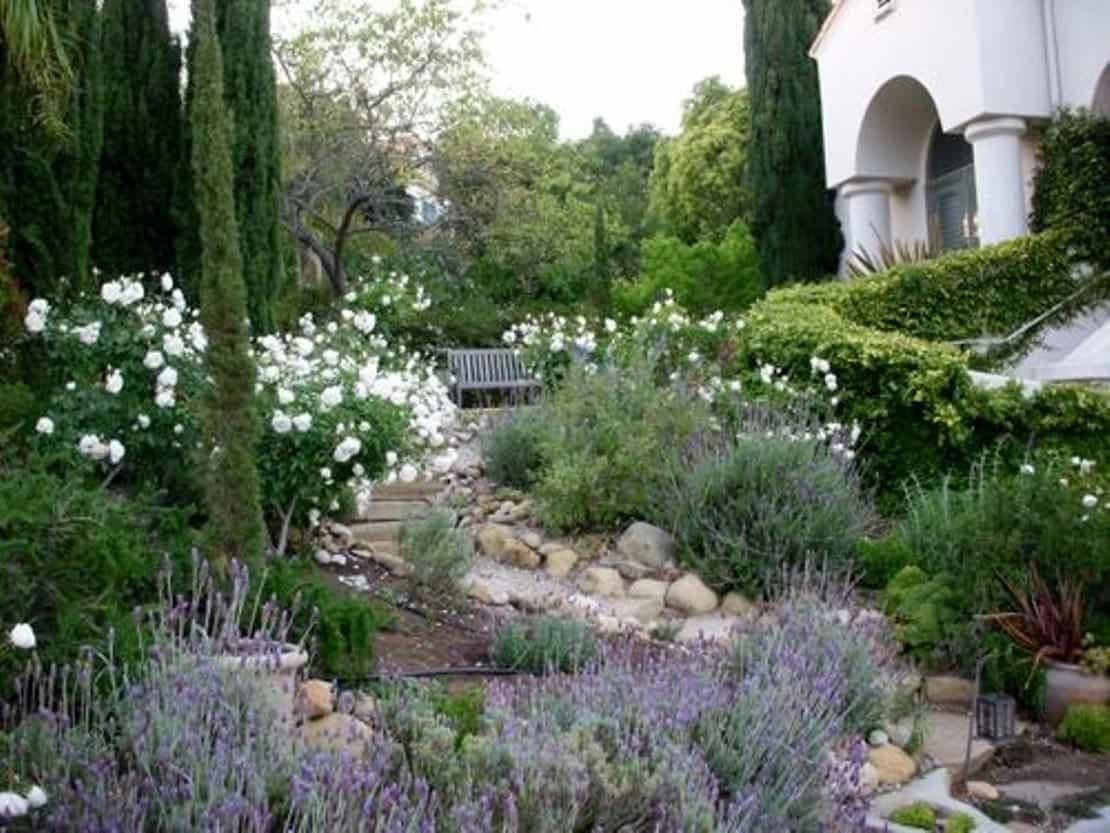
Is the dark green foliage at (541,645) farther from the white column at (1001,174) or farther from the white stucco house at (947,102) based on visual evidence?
the white column at (1001,174)

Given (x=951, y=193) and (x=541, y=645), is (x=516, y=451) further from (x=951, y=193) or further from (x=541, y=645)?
(x=951, y=193)

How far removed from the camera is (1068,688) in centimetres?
486

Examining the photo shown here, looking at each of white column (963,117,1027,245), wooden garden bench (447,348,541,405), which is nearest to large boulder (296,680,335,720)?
wooden garden bench (447,348,541,405)

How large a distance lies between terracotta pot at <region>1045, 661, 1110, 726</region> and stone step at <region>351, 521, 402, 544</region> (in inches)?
152

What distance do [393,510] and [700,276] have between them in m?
12.1

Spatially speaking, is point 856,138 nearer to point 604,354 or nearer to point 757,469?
point 604,354

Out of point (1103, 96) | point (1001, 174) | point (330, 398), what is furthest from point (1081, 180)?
point (330, 398)

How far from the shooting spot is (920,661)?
5.32 m

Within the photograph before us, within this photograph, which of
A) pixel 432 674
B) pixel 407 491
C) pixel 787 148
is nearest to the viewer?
pixel 432 674

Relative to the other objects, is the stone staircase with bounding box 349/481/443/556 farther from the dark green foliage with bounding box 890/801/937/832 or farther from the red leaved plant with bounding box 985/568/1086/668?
the dark green foliage with bounding box 890/801/937/832

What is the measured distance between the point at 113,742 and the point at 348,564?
12.6 feet

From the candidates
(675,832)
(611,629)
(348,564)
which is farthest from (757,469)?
(675,832)

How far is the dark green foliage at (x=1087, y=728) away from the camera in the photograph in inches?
181

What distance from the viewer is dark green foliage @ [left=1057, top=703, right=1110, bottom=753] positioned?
459 centimetres
